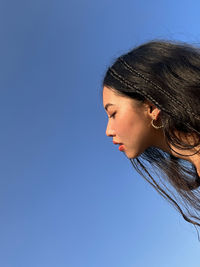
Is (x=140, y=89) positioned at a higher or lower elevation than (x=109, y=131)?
higher

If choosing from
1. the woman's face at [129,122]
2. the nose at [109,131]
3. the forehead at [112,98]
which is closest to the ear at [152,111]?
the woman's face at [129,122]

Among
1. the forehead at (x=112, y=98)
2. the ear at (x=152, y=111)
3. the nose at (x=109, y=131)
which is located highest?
the forehead at (x=112, y=98)

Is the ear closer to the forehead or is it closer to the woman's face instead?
the woman's face

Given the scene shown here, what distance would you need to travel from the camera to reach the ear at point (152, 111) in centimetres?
372

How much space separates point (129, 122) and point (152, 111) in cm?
24

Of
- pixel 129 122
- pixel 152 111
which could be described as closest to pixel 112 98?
pixel 129 122

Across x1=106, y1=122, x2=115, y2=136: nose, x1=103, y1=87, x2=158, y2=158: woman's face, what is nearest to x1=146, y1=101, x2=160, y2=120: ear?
x1=103, y1=87, x2=158, y2=158: woman's face

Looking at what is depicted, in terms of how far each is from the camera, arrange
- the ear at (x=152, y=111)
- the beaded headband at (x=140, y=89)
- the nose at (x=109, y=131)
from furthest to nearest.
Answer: the nose at (x=109, y=131), the ear at (x=152, y=111), the beaded headband at (x=140, y=89)

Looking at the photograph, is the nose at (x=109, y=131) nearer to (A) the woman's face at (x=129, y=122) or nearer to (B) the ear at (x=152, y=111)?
(A) the woman's face at (x=129, y=122)

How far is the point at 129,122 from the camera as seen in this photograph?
3.79 meters

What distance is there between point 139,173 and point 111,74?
53.6 inches

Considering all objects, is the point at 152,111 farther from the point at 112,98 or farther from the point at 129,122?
the point at 112,98

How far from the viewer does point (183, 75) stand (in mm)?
3633

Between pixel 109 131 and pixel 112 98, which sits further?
pixel 109 131
